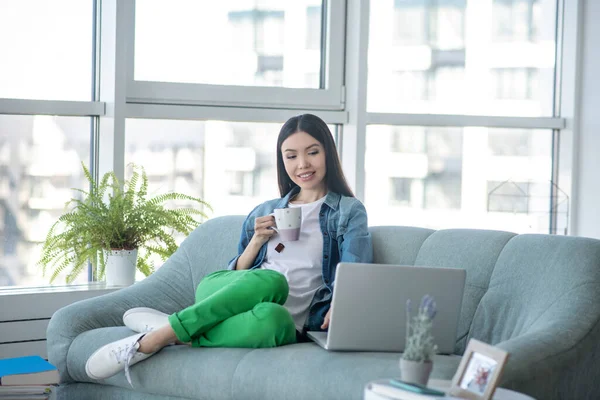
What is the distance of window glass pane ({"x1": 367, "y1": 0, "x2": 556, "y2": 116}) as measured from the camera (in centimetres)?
434

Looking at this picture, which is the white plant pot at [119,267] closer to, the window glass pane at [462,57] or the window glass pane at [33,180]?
the window glass pane at [33,180]

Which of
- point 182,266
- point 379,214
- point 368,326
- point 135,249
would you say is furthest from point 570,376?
point 379,214

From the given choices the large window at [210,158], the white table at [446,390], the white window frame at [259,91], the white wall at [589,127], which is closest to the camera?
the white table at [446,390]

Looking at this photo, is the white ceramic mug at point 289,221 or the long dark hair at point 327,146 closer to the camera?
the white ceramic mug at point 289,221

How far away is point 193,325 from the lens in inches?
99.6

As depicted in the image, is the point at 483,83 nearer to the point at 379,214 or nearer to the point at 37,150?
the point at 379,214

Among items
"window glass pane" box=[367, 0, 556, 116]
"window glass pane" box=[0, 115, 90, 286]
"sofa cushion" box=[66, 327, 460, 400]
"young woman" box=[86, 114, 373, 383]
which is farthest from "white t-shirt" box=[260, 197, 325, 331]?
"window glass pane" box=[367, 0, 556, 116]

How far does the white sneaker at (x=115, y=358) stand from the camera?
8.34 ft

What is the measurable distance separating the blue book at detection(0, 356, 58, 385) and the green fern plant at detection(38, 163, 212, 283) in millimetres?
887

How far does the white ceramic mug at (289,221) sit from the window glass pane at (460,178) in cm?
160

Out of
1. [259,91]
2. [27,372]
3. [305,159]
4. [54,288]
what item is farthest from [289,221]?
[259,91]

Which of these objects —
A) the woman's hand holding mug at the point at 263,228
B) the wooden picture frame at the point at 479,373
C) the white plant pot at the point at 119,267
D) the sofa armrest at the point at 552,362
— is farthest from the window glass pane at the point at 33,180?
the wooden picture frame at the point at 479,373

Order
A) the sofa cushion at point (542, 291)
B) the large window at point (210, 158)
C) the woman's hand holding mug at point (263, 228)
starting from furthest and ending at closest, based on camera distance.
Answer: the large window at point (210, 158) < the woman's hand holding mug at point (263, 228) < the sofa cushion at point (542, 291)

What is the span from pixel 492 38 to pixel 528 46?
9.7 inches
